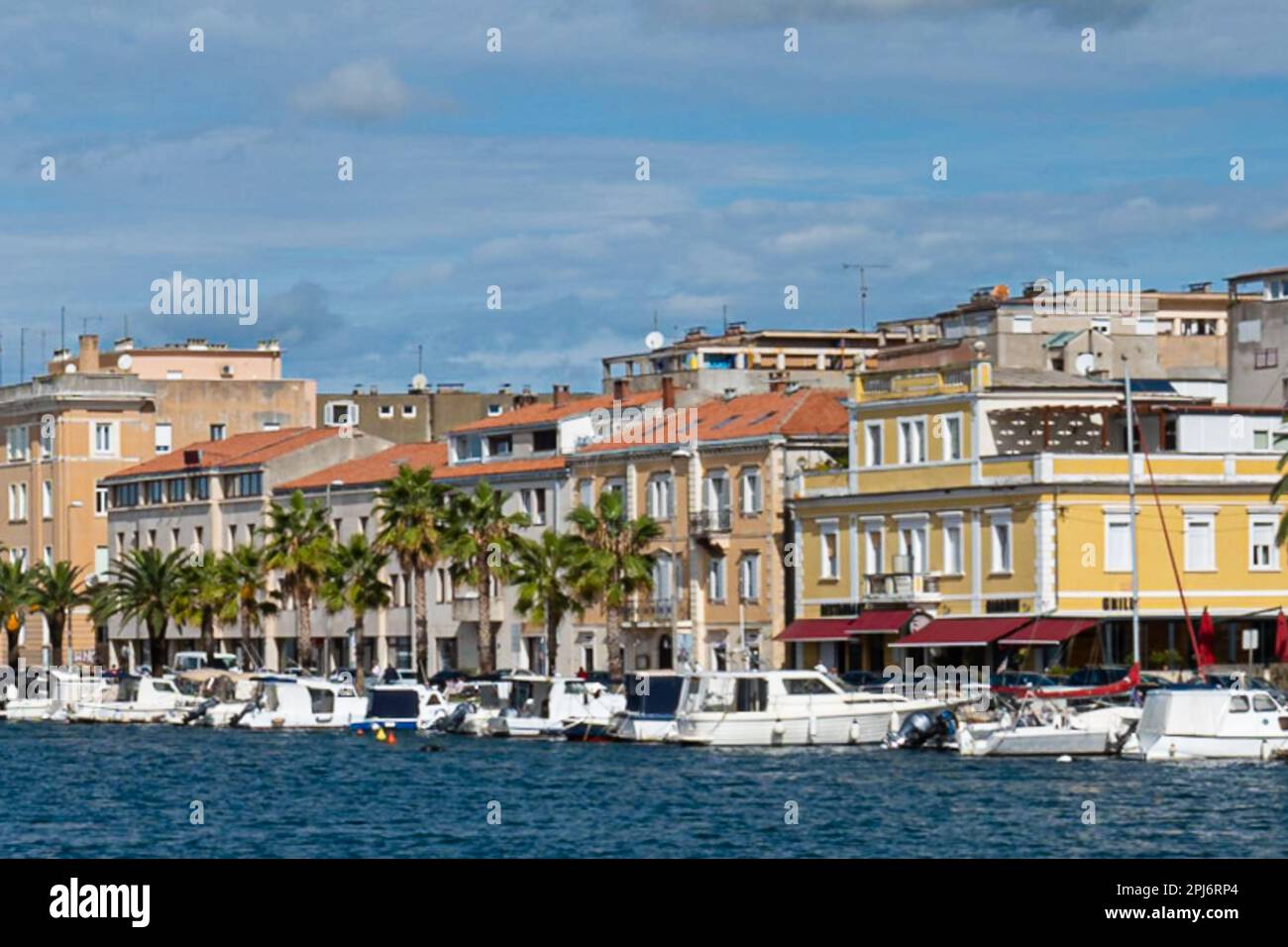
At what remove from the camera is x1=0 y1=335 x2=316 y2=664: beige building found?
549ft

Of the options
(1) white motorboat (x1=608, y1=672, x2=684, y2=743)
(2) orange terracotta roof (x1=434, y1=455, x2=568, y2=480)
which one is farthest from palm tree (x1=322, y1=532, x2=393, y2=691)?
(1) white motorboat (x1=608, y1=672, x2=684, y2=743)

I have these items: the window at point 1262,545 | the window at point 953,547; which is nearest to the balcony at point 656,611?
the window at point 953,547

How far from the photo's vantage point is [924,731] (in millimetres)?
85625

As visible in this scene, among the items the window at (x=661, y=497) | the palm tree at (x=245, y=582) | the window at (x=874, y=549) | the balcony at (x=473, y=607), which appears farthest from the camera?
the palm tree at (x=245, y=582)

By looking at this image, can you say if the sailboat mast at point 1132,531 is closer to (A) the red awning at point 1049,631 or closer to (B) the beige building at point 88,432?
(A) the red awning at point 1049,631

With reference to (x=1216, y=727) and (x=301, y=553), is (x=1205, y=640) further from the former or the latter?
(x=301, y=553)

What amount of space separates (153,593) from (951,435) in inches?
2063

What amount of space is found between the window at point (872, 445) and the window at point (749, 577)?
8.35 metres

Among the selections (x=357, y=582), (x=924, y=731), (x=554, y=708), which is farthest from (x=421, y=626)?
(x=924, y=731)

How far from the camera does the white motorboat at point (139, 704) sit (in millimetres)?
122750

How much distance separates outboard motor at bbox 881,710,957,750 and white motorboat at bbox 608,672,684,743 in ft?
30.4

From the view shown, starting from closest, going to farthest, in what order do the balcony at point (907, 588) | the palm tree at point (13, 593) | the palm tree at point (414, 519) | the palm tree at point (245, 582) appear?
the balcony at point (907, 588)
the palm tree at point (414, 519)
the palm tree at point (245, 582)
the palm tree at point (13, 593)
